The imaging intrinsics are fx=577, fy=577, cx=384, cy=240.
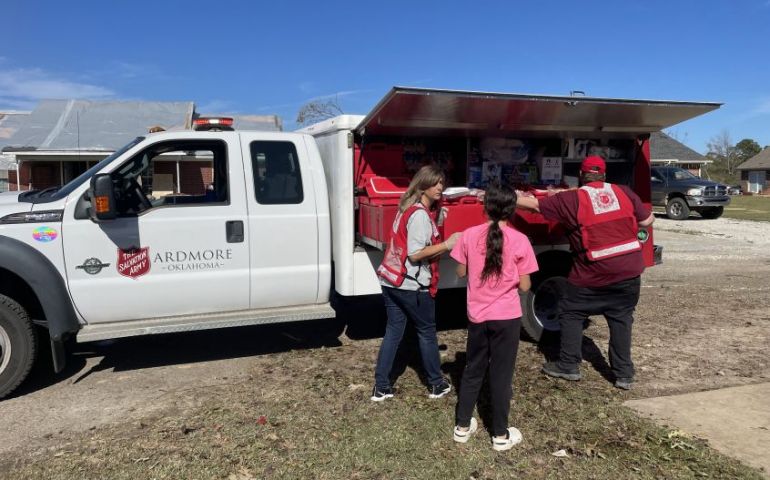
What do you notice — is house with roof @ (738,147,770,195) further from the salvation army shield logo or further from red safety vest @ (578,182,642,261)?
the salvation army shield logo

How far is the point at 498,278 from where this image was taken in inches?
136

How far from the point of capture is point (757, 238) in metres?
14.7

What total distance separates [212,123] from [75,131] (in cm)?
2080

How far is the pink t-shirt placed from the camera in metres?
3.43

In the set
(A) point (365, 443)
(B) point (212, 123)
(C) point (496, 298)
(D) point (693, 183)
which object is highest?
(B) point (212, 123)

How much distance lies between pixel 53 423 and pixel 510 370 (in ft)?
10.3

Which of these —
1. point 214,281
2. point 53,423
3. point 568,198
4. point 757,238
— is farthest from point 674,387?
point 757,238

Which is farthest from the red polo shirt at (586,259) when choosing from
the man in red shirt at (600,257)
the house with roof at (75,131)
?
the house with roof at (75,131)

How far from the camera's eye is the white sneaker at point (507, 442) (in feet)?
11.5

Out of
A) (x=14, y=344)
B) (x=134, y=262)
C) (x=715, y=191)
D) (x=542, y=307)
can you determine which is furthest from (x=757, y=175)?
(x=14, y=344)

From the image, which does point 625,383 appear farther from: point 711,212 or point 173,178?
point 711,212

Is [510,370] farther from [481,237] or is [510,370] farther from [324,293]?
[324,293]

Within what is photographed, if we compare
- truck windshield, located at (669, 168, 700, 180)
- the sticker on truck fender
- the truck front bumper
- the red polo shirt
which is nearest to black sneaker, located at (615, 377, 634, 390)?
the red polo shirt

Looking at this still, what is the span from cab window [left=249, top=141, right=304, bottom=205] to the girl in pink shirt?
1.94m
